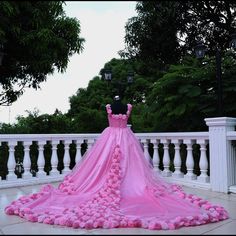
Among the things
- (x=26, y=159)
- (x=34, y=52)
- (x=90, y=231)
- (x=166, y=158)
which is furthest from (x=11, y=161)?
(x=34, y=52)

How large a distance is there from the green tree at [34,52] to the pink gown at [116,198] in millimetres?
3255

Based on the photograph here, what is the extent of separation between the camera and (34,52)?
27.4 ft

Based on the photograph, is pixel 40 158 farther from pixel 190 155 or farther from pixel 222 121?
pixel 222 121

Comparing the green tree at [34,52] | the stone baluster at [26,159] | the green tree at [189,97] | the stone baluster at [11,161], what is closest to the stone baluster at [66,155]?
the stone baluster at [26,159]

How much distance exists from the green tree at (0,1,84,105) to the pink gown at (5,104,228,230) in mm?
3255

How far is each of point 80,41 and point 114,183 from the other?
6.30 meters

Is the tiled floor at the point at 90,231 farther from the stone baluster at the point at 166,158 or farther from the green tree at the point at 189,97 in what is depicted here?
the green tree at the point at 189,97

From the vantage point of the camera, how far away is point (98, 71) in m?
19.7

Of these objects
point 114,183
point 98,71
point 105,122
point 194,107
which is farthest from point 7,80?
point 98,71

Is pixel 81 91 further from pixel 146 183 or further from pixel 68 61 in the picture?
pixel 146 183

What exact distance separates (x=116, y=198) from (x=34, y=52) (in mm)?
5397

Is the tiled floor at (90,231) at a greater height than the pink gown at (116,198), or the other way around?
the pink gown at (116,198)

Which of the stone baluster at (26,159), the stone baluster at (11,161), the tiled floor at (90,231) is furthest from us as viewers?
the stone baluster at (26,159)

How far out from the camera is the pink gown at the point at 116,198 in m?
3.34
